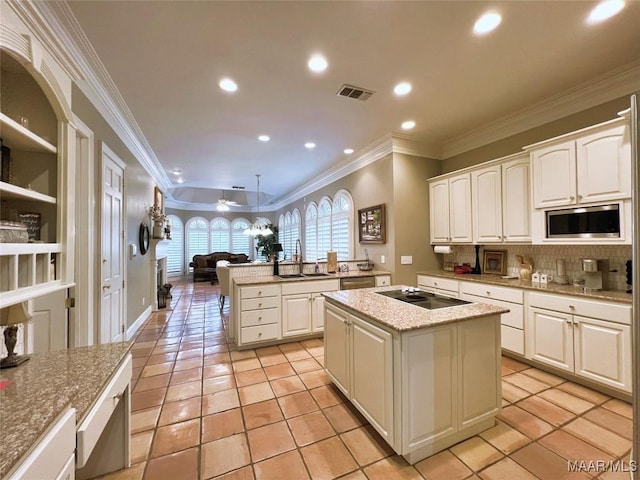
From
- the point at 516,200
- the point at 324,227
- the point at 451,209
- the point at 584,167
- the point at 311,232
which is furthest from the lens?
the point at 311,232

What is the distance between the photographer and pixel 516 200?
325 centimetres

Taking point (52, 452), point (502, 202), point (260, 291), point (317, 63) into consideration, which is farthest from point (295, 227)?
point (52, 452)

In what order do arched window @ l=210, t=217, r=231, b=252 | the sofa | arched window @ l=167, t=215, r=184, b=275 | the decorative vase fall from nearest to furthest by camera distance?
the decorative vase → the sofa → arched window @ l=167, t=215, r=184, b=275 → arched window @ l=210, t=217, r=231, b=252

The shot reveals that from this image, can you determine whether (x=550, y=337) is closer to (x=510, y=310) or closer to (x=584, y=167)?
(x=510, y=310)

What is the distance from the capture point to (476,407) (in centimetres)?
188

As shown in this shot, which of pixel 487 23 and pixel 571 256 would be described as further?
pixel 571 256

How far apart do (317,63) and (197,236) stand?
9.88 meters

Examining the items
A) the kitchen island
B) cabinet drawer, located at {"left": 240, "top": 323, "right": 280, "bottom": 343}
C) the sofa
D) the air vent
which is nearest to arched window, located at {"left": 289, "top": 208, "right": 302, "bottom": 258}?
the sofa

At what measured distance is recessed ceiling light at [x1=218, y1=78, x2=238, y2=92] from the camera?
2.69 meters

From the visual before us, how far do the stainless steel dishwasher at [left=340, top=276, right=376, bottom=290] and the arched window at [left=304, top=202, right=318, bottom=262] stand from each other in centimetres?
292

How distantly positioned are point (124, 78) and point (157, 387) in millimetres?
3097

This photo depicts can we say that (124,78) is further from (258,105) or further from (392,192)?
(392,192)

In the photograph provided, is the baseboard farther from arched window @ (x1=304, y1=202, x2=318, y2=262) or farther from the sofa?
the sofa

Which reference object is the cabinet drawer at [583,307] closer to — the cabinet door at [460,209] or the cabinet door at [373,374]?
the cabinet door at [460,209]
